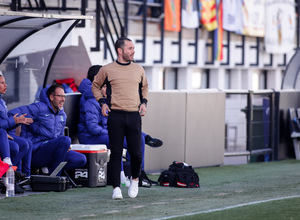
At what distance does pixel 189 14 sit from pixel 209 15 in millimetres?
1421

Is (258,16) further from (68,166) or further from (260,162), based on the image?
(68,166)

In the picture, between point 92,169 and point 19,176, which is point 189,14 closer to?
point 92,169

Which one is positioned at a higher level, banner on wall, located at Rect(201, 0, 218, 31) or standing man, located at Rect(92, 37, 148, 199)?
banner on wall, located at Rect(201, 0, 218, 31)

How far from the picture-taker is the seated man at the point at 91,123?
12.4 m

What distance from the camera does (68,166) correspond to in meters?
11.9

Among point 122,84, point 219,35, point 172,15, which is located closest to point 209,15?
point 219,35

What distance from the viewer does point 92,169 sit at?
11938mm

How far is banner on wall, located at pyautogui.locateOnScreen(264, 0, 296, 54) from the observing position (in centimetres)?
3659

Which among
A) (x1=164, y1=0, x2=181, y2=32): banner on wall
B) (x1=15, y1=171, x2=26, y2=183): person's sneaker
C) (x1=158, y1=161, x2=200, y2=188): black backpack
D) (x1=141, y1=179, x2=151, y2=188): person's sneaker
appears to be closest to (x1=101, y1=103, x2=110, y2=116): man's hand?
(x1=15, y1=171, x2=26, y2=183): person's sneaker

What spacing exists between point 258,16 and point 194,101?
20.3 metres

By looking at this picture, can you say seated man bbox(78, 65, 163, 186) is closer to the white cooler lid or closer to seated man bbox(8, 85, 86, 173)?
the white cooler lid

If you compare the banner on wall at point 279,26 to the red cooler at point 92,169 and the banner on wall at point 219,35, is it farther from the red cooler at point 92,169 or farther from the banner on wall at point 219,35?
the red cooler at point 92,169

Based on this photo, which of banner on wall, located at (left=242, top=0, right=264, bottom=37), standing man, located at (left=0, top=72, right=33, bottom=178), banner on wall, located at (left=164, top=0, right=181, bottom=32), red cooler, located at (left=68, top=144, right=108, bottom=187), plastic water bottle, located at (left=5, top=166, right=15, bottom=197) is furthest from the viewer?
banner on wall, located at (left=242, top=0, right=264, bottom=37)

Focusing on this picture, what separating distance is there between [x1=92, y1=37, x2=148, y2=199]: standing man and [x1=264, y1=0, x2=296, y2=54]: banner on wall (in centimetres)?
2654
